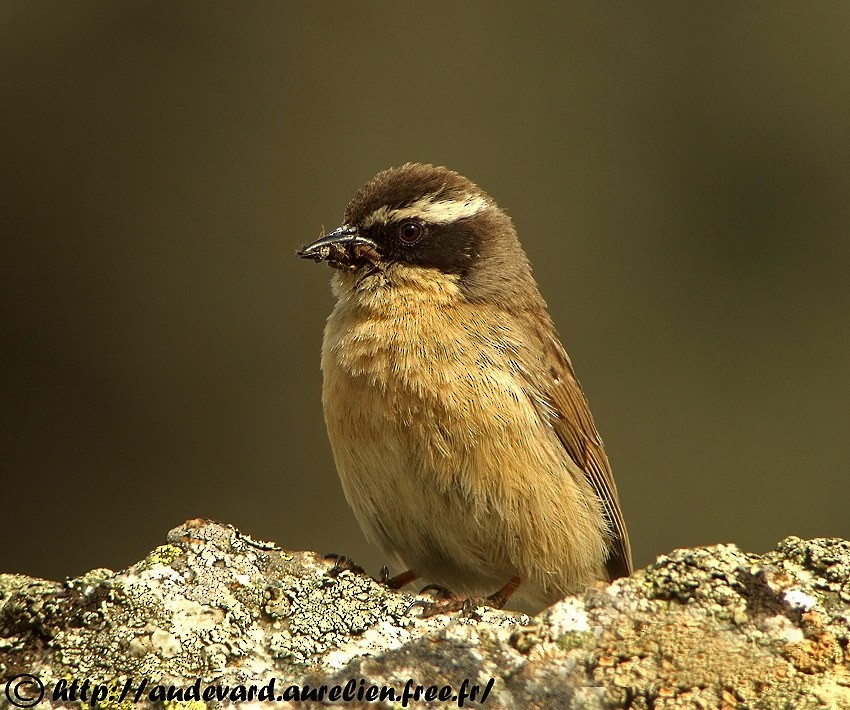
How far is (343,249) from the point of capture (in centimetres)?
596

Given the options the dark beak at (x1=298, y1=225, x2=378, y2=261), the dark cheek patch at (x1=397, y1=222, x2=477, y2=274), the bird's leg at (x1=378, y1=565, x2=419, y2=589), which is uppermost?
the dark beak at (x1=298, y1=225, x2=378, y2=261)

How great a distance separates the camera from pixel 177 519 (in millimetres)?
9758

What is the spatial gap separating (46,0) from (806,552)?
8387mm

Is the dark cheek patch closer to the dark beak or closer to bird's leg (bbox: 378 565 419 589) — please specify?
the dark beak

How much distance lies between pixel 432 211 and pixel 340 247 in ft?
1.75

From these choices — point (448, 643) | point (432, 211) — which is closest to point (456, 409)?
point (432, 211)

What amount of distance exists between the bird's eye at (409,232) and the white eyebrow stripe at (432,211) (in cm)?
4

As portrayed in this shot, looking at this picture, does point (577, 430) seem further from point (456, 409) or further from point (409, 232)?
point (409, 232)

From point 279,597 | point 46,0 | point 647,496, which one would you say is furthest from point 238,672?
point 46,0

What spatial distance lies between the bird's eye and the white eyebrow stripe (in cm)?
4

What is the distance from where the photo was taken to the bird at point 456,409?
17.2 ft

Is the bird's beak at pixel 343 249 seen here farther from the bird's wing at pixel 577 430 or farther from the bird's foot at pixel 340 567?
the bird's foot at pixel 340 567

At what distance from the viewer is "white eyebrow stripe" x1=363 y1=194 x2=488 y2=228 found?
19.6 ft

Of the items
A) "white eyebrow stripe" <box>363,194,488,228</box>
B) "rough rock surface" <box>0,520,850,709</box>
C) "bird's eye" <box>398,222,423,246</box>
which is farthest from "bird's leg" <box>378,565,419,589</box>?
"white eyebrow stripe" <box>363,194,488,228</box>
